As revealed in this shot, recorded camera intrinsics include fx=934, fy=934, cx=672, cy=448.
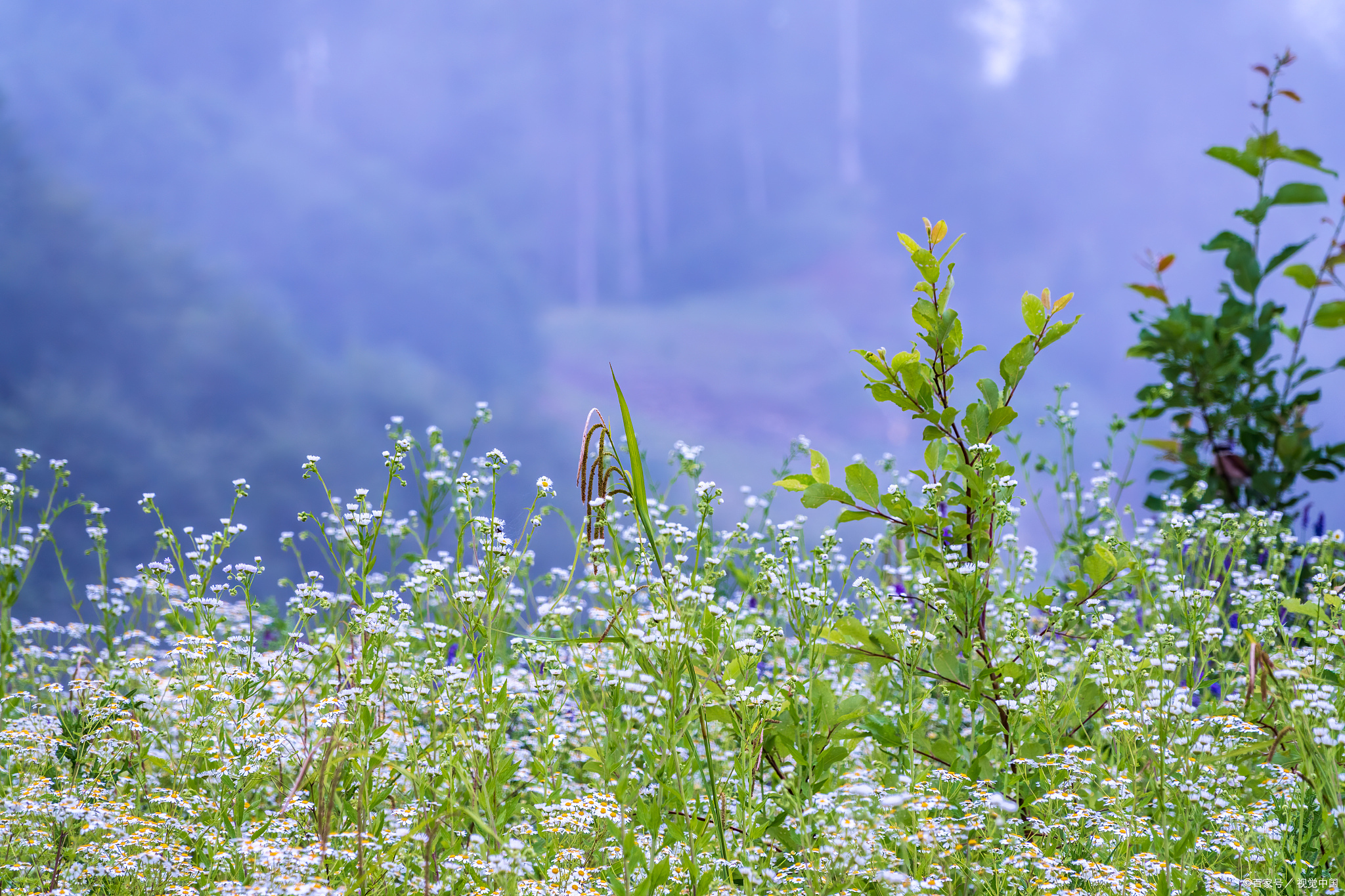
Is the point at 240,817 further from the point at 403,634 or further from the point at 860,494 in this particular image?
the point at 860,494

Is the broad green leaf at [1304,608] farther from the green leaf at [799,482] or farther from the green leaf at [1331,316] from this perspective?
the green leaf at [1331,316]

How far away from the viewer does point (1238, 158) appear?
19.9 feet

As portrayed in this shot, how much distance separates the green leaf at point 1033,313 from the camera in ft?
10.4

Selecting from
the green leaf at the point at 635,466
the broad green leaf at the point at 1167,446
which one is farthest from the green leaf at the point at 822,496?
the broad green leaf at the point at 1167,446

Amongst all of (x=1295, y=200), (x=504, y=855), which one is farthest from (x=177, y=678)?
(x=1295, y=200)

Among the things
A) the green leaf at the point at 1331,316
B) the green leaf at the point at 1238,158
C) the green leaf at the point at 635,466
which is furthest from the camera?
the green leaf at the point at 1238,158

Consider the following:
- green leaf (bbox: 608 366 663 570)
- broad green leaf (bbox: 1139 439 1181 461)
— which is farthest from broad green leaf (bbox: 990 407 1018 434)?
broad green leaf (bbox: 1139 439 1181 461)

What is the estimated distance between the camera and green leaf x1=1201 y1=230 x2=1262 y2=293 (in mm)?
6062

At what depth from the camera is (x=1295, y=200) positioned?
5977 millimetres

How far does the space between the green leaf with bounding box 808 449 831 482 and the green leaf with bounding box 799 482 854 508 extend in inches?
1.8

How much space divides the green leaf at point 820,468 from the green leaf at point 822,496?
1.8 inches

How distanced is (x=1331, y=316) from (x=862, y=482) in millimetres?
4601

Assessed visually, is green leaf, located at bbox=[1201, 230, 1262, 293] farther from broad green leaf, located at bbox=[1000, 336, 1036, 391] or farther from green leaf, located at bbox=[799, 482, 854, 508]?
green leaf, located at bbox=[799, 482, 854, 508]

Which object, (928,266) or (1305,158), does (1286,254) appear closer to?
(1305,158)
